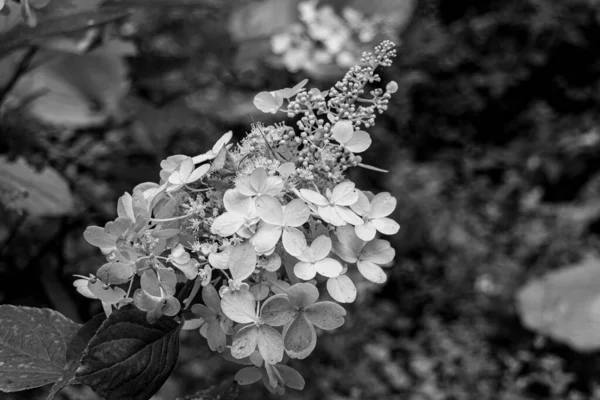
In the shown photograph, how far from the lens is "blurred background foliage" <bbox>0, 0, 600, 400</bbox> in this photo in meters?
1.30

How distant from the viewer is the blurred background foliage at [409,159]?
1.30m

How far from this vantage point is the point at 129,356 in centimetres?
57

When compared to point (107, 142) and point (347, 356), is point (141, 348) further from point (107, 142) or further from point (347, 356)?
point (347, 356)

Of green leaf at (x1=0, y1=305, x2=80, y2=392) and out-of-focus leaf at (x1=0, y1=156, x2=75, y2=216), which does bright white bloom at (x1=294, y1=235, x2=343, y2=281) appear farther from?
out-of-focus leaf at (x1=0, y1=156, x2=75, y2=216)

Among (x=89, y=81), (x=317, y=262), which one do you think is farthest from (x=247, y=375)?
(x=89, y=81)

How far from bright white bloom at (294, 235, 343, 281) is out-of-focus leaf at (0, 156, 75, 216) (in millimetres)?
736

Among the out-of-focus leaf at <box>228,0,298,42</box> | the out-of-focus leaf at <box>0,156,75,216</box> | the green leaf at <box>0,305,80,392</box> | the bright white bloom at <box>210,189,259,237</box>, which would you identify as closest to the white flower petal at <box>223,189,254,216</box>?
the bright white bloom at <box>210,189,259,237</box>

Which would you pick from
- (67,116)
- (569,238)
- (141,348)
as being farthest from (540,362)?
(141,348)

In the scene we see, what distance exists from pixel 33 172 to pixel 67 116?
0.38m

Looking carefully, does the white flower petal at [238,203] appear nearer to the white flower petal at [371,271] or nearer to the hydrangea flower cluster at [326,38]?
the white flower petal at [371,271]

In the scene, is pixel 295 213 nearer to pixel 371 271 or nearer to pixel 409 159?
pixel 371 271

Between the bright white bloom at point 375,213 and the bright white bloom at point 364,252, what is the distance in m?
0.01

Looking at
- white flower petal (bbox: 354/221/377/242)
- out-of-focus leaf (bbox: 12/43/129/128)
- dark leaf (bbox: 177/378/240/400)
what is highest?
white flower petal (bbox: 354/221/377/242)

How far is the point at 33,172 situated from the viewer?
3.91ft
